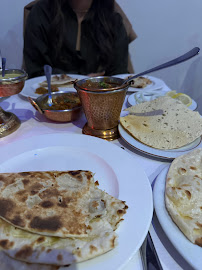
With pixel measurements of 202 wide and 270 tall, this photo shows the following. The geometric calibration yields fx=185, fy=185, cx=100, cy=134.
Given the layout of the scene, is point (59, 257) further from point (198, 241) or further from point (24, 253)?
point (198, 241)

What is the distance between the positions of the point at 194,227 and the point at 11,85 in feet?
4.66

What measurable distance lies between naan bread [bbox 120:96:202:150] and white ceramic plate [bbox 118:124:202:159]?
3 cm

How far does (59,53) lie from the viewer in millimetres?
3604

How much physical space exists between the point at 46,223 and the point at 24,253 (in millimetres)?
117

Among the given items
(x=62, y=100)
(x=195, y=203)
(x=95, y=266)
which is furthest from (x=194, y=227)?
(x=62, y=100)

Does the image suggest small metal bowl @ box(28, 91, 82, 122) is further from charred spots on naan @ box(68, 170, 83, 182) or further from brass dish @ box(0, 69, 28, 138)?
charred spots on naan @ box(68, 170, 83, 182)

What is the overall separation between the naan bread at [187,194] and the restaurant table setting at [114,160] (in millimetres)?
28

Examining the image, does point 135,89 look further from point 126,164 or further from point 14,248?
point 14,248

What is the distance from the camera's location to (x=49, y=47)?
12.3ft

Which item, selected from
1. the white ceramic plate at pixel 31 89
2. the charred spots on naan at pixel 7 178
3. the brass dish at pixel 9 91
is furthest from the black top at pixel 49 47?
the charred spots on naan at pixel 7 178

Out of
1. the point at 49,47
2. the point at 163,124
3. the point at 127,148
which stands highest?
the point at 49,47

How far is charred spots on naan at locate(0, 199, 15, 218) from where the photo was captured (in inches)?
29.2

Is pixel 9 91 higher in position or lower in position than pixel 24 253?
higher

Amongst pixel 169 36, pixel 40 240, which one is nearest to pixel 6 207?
pixel 40 240
